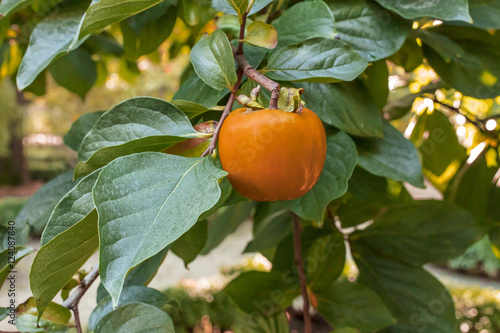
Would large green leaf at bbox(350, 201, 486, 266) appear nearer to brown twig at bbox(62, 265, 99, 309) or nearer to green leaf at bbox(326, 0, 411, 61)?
green leaf at bbox(326, 0, 411, 61)

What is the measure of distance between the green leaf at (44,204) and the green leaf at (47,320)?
0.48 feet

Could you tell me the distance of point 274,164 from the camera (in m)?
0.24

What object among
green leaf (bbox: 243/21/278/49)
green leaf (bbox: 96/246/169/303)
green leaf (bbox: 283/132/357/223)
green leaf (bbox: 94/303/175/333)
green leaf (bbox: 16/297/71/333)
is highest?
green leaf (bbox: 243/21/278/49)

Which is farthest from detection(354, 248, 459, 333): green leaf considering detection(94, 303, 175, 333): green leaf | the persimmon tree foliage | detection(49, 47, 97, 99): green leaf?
detection(49, 47, 97, 99): green leaf

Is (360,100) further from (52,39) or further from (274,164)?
(52,39)

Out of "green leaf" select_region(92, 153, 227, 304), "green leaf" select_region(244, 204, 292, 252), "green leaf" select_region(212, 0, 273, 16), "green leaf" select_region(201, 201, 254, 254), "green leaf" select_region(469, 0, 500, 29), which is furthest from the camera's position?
"green leaf" select_region(201, 201, 254, 254)

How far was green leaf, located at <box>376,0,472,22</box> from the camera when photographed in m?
0.35

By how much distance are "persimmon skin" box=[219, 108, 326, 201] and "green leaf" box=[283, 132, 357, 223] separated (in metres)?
0.11

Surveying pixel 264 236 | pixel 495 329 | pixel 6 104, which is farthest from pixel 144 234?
pixel 6 104

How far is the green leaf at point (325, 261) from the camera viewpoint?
1.67 ft

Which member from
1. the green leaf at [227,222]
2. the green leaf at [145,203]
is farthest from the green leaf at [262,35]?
the green leaf at [227,222]

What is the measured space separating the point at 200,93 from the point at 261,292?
10.5 inches

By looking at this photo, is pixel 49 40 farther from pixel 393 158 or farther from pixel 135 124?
pixel 393 158

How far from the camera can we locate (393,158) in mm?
418
